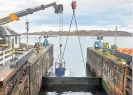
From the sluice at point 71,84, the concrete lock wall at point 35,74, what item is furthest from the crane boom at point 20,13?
the sluice at point 71,84

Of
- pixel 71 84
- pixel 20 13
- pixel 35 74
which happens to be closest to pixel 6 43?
pixel 20 13

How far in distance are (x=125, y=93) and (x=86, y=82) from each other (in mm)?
8839

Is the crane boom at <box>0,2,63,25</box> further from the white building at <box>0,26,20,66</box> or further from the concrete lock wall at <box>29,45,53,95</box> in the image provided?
the concrete lock wall at <box>29,45,53,95</box>

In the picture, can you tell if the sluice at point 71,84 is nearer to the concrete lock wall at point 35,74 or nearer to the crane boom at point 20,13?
the concrete lock wall at point 35,74

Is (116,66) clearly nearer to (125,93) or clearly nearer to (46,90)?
(125,93)

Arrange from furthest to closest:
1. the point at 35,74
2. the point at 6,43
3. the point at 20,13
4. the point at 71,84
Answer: the point at 20,13, the point at 6,43, the point at 71,84, the point at 35,74

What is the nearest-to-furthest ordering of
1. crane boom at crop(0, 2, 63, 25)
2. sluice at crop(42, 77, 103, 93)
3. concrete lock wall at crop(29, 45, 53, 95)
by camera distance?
concrete lock wall at crop(29, 45, 53, 95), sluice at crop(42, 77, 103, 93), crane boom at crop(0, 2, 63, 25)

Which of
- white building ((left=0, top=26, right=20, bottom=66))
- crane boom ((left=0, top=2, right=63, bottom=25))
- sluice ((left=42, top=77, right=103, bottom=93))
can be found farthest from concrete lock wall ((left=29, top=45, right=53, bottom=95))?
crane boom ((left=0, top=2, right=63, bottom=25))

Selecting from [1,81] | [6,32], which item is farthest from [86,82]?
[1,81]

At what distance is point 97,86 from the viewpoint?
26.8 meters

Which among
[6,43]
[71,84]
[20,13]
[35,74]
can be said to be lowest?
[71,84]

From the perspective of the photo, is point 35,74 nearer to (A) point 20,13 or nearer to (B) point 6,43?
(B) point 6,43

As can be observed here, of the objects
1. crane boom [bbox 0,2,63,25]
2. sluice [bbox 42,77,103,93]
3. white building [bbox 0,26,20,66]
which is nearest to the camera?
white building [bbox 0,26,20,66]

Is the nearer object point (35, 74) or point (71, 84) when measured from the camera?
point (35, 74)
